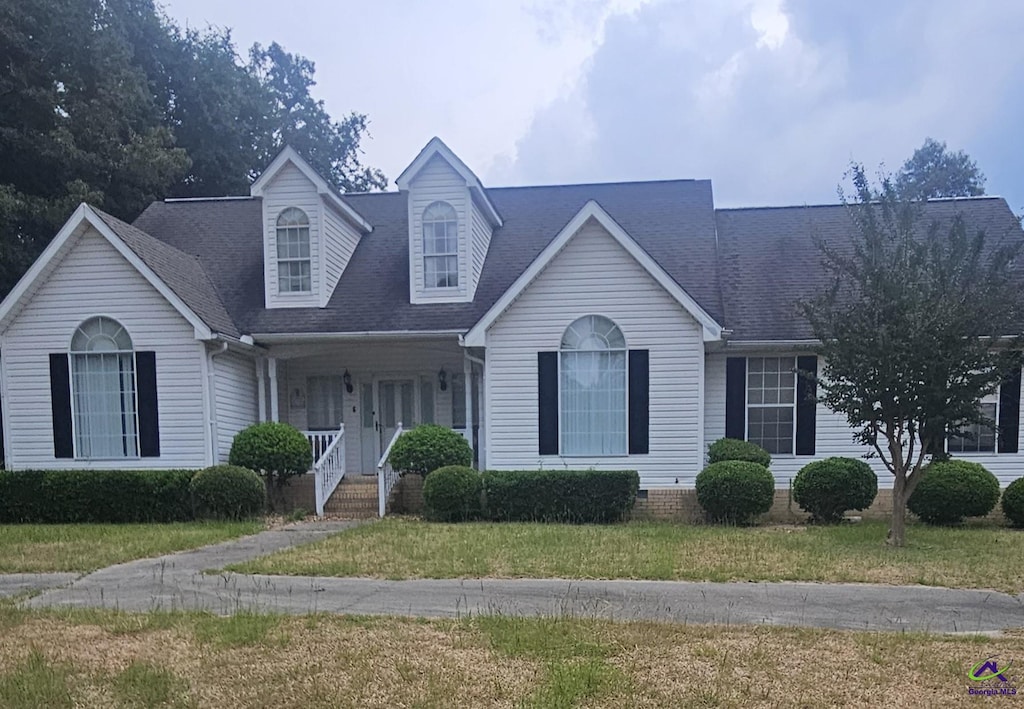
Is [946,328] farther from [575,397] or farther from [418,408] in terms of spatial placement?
[418,408]

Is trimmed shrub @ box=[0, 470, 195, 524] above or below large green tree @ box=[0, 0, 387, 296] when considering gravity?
below

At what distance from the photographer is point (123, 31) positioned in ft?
78.1

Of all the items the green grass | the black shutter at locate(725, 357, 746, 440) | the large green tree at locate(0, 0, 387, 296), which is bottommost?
the green grass

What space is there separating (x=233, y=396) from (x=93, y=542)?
185 inches

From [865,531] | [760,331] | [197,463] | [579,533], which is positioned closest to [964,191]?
[760,331]

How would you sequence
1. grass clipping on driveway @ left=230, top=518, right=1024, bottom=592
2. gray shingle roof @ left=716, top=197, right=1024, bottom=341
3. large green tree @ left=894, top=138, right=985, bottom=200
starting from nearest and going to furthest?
grass clipping on driveway @ left=230, top=518, right=1024, bottom=592 → gray shingle roof @ left=716, top=197, right=1024, bottom=341 → large green tree @ left=894, top=138, right=985, bottom=200

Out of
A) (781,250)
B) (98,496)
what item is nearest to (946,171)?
(781,250)

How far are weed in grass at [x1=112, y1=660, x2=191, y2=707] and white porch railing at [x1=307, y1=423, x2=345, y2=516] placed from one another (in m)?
8.50

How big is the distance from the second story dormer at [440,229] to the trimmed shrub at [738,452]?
6111 mm

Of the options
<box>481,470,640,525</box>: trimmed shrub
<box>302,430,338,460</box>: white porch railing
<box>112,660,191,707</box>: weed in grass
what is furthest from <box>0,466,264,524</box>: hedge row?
<box>112,660,191,707</box>: weed in grass

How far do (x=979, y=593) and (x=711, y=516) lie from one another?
205 inches

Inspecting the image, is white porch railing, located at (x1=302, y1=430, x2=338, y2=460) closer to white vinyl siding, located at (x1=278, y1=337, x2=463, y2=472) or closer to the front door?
white vinyl siding, located at (x1=278, y1=337, x2=463, y2=472)

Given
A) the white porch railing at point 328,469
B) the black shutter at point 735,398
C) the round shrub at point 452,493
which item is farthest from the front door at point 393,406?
the black shutter at point 735,398

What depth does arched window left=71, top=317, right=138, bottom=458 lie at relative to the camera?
1335cm
